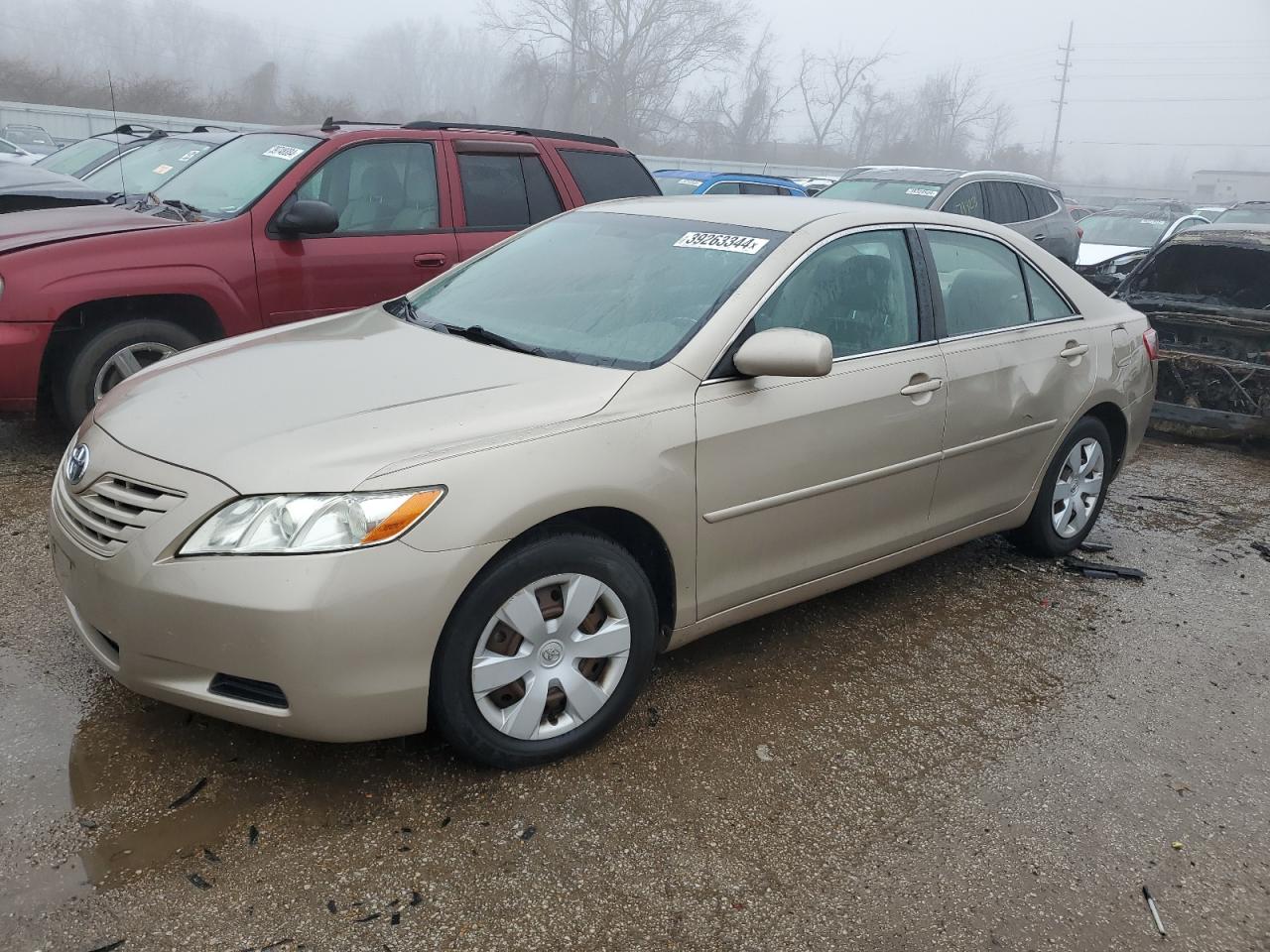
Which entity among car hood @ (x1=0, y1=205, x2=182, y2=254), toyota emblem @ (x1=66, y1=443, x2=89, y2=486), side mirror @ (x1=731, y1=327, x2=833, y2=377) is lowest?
toyota emblem @ (x1=66, y1=443, x2=89, y2=486)

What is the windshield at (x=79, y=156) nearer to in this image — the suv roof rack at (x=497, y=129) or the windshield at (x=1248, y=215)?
the suv roof rack at (x=497, y=129)

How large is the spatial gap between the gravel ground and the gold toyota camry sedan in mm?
273

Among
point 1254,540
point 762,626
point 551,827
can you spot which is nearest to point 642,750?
point 551,827

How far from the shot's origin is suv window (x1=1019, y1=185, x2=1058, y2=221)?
39.3 feet

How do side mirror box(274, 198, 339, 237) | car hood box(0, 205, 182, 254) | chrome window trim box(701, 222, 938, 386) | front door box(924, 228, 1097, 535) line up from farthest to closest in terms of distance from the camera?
side mirror box(274, 198, 339, 237) < car hood box(0, 205, 182, 254) < front door box(924, 228, 1097, 535) < chrome window trim box(701, 222, 938, 386)

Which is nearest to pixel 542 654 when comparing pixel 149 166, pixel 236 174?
pixel 236 174

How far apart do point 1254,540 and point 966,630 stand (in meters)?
2.36

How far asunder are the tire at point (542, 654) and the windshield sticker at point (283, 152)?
4062 mm

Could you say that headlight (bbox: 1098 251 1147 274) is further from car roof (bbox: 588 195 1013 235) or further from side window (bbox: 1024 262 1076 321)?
car roof (bbox: 588 195 1013 235)

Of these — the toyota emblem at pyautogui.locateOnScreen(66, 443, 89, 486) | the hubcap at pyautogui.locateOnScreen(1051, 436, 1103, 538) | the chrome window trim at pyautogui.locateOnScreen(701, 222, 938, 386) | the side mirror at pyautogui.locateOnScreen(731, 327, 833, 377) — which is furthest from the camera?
the hubcap at pyautogui.locateOnScreen(1051, 436, 1103, 538)

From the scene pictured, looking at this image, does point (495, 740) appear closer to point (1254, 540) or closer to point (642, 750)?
point (642, 750)

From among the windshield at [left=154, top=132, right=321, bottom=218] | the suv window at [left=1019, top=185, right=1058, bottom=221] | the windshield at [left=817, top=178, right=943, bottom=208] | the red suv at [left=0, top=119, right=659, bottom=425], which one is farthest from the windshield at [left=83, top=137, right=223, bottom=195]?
the suv window at [left=1019, top=185, right=1058, bottom=221]

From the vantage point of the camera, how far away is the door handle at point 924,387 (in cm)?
376

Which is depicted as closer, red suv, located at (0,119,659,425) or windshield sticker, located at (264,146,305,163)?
red suv, located at (0,119,659,425)
